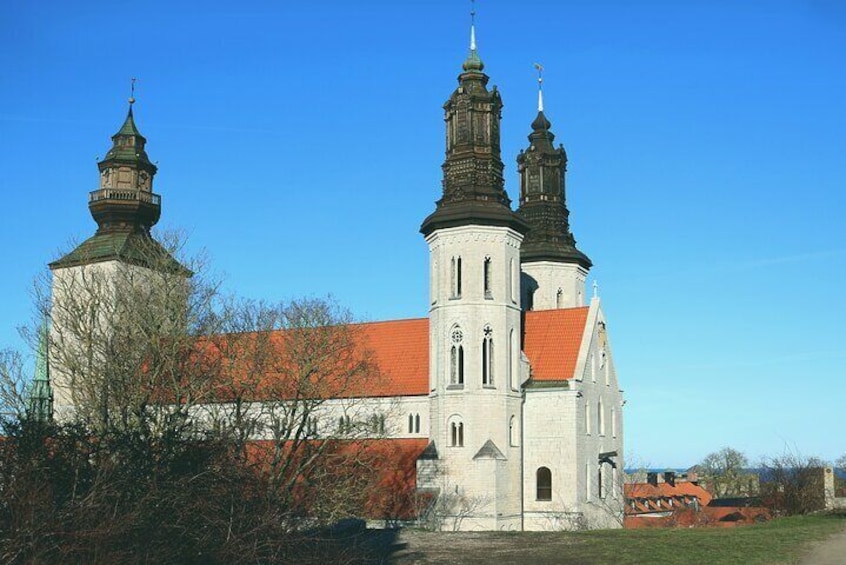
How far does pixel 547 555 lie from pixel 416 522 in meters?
15.2

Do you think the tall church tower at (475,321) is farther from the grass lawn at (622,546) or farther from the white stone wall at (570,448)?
the grass lawn at (622,546)

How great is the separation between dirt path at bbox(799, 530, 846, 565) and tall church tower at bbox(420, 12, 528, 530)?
15799 millimetres

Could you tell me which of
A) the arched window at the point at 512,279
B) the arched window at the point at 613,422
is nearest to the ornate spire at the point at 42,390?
the arched window at the point at 512,279

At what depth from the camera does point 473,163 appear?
42750 millimetres

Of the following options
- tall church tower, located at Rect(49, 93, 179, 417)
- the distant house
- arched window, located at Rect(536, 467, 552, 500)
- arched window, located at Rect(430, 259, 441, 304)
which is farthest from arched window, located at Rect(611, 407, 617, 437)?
tall church tower, located at Rect(49, 93, 179, 417)

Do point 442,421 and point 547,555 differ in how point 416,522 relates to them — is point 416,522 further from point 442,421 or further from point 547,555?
point 547,555

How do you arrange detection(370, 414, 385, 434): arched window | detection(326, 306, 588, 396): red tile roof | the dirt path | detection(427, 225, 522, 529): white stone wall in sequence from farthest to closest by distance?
1. detection(326, 306, 588, 396): red tile roof
2. detection(427, 225, 522, 529): white stone wall
3. detection(370, 414, 385, 434): arched window
4. the dirt path

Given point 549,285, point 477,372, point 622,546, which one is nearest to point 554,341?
point 477,372

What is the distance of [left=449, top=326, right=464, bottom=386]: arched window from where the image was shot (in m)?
41.2

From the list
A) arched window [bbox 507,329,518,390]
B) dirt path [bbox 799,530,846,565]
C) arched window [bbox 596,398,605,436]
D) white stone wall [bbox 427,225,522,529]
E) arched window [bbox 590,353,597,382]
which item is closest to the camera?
dirt path [bbox 799,530,846,565]

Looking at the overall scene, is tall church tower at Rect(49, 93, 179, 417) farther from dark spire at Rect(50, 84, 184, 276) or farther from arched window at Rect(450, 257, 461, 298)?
arched window at Rect(450, 257, 461, 298)

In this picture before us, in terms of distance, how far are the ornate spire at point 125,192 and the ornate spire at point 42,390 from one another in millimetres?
8075

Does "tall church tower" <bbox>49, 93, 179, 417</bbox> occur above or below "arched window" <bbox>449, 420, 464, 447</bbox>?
above

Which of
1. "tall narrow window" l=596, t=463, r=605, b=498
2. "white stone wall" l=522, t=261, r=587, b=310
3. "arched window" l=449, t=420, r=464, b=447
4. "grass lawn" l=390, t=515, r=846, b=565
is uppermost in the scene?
"white stone wall" l=522, t=261, r=587, b=310
